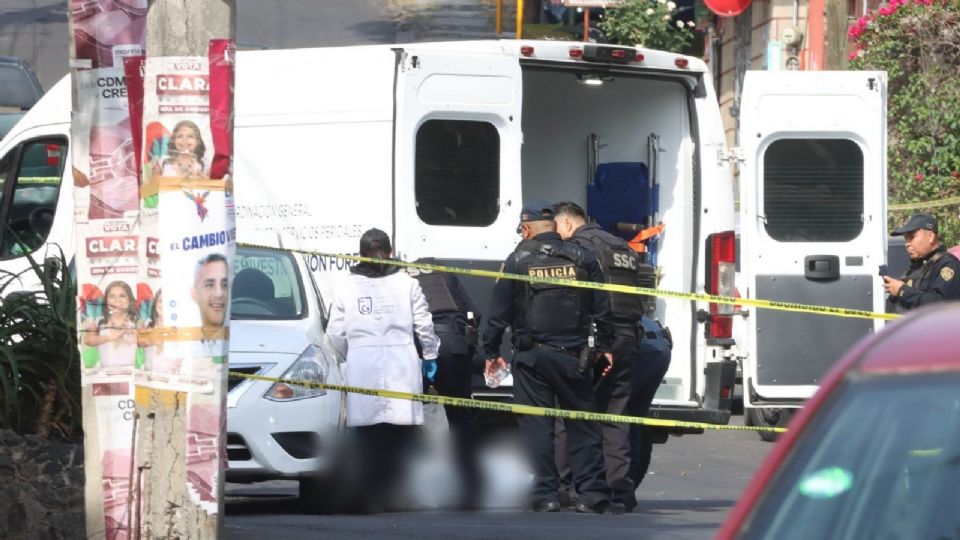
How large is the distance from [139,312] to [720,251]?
590cm

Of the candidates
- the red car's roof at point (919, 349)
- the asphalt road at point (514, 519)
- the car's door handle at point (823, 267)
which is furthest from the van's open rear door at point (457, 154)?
the red car's roof at point (919, 349)

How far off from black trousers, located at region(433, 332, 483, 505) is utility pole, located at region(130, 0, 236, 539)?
14.9 ft

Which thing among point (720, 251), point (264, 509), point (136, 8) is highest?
point (136, 8)

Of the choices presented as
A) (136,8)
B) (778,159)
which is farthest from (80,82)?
(778,159)

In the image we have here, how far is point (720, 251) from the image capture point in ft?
37.2

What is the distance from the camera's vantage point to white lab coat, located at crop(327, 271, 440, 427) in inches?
396

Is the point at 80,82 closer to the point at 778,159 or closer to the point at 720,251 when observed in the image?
the point at 720,251

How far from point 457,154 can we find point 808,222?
307cm

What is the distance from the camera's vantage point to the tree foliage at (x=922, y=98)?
19.5 meters

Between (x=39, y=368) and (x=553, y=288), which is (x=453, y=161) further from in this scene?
(x=39, y=368)

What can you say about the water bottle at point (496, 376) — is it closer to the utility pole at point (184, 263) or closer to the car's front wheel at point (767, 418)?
the utility pole at point (184, 263)

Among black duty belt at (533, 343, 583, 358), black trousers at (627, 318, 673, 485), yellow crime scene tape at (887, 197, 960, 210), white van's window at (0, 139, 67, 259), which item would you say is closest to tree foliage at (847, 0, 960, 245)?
yellow crime scene tape at (887, 197, 960, 210)

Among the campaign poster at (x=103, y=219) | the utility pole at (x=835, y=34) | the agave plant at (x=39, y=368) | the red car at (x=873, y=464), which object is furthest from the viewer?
the utility pole at (x=835, y=34)

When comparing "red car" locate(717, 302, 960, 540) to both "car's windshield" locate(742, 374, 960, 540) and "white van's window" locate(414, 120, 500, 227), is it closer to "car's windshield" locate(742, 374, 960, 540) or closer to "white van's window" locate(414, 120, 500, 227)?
"car's windshield" locate(742, 374, 960, 540)
